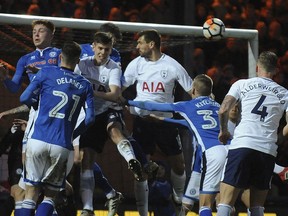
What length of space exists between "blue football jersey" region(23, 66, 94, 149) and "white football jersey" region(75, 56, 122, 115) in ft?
3.42

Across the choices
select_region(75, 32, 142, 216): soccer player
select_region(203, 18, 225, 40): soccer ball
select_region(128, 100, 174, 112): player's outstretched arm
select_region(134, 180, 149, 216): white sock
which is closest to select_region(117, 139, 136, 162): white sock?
select_region(75, 32, 142, 216): soccer player

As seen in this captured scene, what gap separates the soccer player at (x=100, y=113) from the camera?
11805mm

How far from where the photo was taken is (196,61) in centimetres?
1652

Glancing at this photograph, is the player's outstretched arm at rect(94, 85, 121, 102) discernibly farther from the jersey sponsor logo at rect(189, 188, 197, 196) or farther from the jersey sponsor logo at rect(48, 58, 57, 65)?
the jersey sponsor logo at rect(189, 188, 197, 196)

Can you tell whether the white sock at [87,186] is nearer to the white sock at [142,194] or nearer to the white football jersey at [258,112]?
the white sock at [142,194]

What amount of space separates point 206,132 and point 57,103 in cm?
177

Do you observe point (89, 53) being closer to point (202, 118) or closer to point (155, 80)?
point (155, 80)

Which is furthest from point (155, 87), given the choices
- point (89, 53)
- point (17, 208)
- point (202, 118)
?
point (17, 208)

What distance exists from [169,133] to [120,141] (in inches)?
38.3

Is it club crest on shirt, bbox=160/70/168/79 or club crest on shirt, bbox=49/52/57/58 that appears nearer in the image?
club crest on shirt, bbox=49/52/57/58

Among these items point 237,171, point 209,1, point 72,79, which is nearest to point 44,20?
point 72,79

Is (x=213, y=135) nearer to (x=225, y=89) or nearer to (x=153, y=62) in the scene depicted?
(x=153, y=62)

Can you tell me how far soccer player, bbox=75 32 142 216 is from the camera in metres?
11.8

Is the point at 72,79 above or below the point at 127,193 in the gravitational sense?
above
